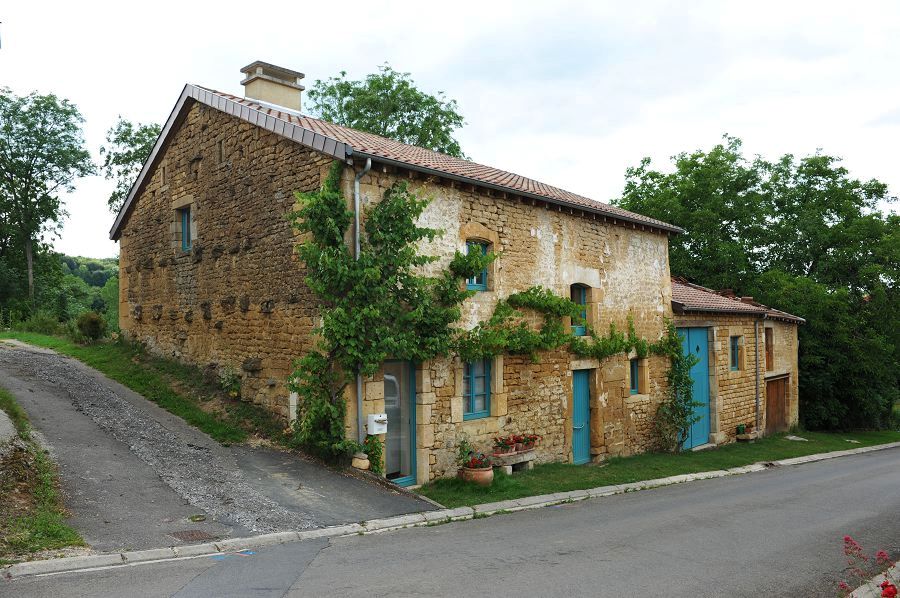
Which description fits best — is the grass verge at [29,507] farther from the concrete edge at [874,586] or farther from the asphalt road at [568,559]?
the concrete edge at [874,586]

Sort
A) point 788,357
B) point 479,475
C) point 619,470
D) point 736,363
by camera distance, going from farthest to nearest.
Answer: point 788,357 < point 736,363 < point 619,470 < point 479,475

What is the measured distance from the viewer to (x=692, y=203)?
28156mm

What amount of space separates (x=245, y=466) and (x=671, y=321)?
11.2 meters

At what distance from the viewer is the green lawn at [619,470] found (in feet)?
32.2

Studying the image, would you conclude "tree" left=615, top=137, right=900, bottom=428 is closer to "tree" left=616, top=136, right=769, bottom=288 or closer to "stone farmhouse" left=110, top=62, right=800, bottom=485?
"tree" left=616, top=136, right=769, bottom=288

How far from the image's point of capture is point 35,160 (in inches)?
1212

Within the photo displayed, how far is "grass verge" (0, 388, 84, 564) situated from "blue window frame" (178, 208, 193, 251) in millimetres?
6089

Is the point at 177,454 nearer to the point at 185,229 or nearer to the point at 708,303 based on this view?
the point at 185,229

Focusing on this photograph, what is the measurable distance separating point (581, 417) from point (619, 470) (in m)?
1.38

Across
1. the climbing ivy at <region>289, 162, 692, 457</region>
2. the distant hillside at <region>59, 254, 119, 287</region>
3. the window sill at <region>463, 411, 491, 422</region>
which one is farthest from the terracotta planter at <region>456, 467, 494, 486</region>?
the distant hillside at <region>59, 254, 119, 287</region>

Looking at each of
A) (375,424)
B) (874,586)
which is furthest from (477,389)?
(874,586)

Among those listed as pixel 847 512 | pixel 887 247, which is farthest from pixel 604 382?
pixel 887 247

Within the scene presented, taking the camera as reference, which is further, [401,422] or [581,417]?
[581,417]

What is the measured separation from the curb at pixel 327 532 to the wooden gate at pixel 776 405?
978 cm
